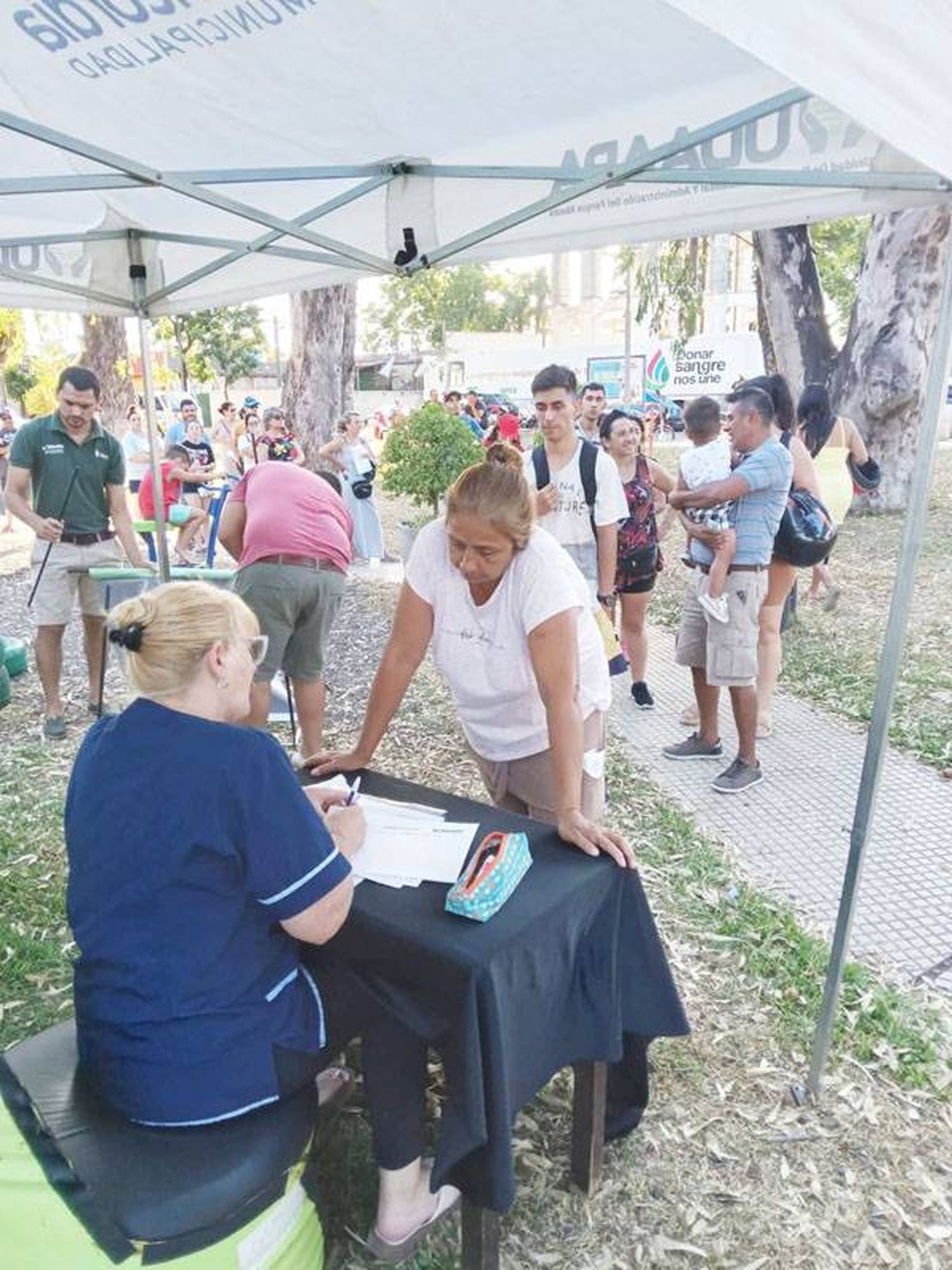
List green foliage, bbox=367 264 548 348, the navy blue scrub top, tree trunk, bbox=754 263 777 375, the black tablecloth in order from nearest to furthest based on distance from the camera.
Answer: the navy blue scrub top
the black tablecloth
tree trunk, bbox=754 263 777 375
green foliage, bbox=367 264 548 348

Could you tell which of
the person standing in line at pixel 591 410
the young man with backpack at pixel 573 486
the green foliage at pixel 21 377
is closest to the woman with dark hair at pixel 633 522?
the young man with backpack at pixel 573 486

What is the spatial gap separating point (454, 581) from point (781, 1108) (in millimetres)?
1749

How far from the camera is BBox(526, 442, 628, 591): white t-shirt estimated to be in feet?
14.6

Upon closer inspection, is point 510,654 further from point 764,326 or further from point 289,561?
point 764,326

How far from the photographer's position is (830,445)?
665 cm

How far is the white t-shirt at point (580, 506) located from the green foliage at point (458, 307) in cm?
5477

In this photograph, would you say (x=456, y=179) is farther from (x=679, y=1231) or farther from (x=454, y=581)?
(x=679, y=1231)

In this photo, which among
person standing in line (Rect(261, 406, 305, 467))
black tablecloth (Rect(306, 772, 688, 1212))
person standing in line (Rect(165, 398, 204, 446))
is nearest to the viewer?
black tablecloth (Rect(306, 772, 688, 1212))

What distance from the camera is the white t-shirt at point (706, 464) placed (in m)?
4.76

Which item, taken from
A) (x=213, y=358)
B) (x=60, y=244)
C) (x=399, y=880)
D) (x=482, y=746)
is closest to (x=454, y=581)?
(x=482, y=746)

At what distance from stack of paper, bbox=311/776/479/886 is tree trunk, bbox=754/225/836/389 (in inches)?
433

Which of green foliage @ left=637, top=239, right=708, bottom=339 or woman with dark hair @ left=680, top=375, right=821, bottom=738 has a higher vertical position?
green foliage @ left=637, top=239, right=708, bottom=339

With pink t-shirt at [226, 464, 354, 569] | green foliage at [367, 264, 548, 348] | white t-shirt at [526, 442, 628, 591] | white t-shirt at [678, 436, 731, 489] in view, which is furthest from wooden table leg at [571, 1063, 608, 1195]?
green foliage at [367, 264, 548, 348]

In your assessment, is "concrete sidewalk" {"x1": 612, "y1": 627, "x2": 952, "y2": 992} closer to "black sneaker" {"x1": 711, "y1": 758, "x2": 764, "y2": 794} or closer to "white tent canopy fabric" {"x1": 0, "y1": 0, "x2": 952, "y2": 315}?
"black sneaker" {"x1": 711, "y1": 758, "x2": 764, "y2": 794}
